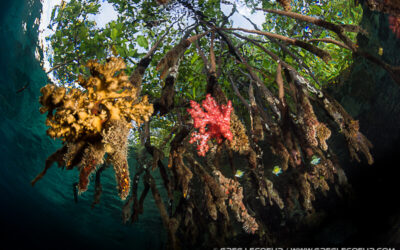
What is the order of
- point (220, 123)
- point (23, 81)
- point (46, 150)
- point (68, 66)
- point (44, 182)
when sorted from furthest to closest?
point (44, 182) → point (46, 150) → point (23, 81) → point (68, 66) → point (220, 123)

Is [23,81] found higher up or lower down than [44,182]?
higher up

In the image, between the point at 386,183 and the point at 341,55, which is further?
the point at 386,183

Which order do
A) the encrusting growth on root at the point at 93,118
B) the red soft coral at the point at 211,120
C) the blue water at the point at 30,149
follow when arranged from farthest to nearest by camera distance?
the blue water at the point at 30,149 → the red soft coral at the point at 211,120 → the encrusting growth on root at the point at 93,118

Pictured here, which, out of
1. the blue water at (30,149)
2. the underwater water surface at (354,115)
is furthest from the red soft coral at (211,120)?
the blue water at (30,149)

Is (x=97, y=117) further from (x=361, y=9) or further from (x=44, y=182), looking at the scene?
(x=44, y=182)

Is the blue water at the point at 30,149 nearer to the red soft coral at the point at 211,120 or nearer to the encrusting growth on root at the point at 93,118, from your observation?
the encrusting growth on root at the point at 93,118

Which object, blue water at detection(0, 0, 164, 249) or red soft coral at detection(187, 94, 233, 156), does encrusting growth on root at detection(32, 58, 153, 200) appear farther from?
blue water at detection(0, 0, 164, 249)

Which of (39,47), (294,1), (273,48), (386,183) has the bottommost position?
(386,183)

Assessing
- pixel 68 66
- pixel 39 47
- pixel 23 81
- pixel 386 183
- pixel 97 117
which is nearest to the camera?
pixel 97 117

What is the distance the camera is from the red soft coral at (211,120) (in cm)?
Result: 177

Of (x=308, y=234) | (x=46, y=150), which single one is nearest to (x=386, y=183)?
(x=308, y=234)

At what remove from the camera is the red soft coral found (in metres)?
1.77

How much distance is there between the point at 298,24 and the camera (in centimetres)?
478

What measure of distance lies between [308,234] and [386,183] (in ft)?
11.3
